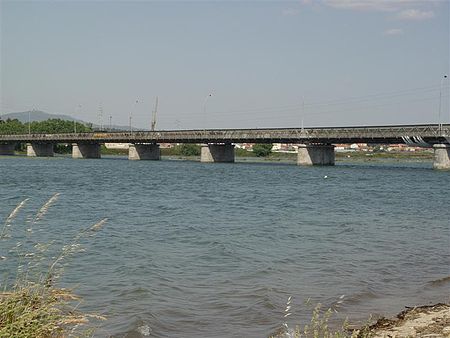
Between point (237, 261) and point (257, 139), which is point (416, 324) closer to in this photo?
point (237, 261)

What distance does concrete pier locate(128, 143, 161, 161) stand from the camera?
483ft

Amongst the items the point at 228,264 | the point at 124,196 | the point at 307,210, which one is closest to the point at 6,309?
the point at 228,264

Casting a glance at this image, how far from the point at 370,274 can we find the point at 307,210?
66.9ft

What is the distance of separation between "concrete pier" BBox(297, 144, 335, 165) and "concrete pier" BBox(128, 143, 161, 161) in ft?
149

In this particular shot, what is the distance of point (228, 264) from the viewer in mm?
19438

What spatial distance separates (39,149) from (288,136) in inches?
3337

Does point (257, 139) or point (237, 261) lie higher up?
point (257, 139)

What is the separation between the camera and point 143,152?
149 m

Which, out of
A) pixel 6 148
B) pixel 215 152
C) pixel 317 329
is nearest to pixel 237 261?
pixel 317 329

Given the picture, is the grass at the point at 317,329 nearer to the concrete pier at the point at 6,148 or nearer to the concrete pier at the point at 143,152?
the concrete pier at the point at 143,152

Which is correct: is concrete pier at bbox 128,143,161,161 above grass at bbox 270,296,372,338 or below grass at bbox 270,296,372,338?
above

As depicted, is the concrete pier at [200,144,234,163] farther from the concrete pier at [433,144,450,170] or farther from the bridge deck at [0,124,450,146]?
the concrete pier at [433,144,450,170]

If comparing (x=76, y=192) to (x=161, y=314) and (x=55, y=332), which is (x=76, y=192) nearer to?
(x=161, y=314)

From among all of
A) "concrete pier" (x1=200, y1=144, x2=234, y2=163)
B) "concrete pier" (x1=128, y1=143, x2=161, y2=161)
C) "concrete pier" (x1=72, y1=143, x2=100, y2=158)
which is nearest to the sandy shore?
"concrete pier" (x1=200, y1=144, x2=234, y2=163)
